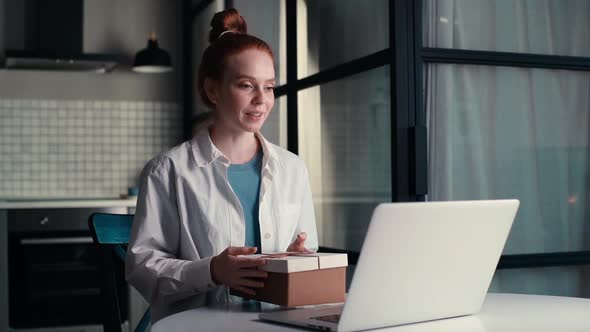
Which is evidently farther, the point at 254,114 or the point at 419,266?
the point at 254,114

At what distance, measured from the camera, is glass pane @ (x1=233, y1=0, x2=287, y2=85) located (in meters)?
3.53

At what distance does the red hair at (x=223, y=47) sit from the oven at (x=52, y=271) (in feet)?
8.54

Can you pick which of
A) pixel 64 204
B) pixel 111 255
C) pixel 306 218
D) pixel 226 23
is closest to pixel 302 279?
pixel 306 218

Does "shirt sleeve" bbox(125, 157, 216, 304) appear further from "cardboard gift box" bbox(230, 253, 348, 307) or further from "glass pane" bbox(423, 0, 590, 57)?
"glass pane" bbox(423, 0, 590, 57)

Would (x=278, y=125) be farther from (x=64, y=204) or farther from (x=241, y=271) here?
(x=241, y=271)

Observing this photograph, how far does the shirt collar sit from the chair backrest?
1.08 feet

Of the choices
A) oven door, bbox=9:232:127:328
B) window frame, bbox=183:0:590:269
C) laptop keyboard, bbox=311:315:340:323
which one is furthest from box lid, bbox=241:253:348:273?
oven door, bbox=9:232:127:328

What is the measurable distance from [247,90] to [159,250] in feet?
1.27

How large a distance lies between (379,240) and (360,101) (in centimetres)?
171

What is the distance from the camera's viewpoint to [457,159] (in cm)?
272

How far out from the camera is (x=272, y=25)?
366cm

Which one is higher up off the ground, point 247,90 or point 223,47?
point 223,47

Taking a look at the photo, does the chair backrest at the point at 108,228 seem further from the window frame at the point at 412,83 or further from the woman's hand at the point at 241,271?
the window frame at the point at 412,83

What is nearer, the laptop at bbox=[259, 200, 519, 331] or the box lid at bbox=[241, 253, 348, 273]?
the laptop at bbox=[259, 200, 519, 331]
